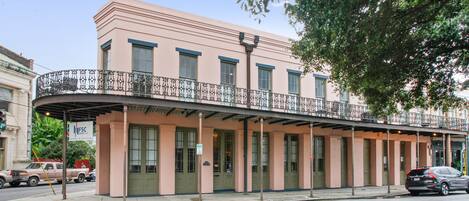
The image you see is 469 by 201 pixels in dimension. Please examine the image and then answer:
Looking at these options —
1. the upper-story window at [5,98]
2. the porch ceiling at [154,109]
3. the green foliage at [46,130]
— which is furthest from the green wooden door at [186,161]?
the green foliage at [46,130]

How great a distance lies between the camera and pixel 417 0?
1050 centimetres

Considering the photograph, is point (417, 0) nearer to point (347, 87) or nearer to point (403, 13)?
point (403, 13)

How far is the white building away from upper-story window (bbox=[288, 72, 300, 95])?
22054 millimetres

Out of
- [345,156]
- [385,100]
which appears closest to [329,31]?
[385,100]

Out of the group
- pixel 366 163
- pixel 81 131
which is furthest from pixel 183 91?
pixel 366 163

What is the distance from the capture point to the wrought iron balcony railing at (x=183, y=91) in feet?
62.8

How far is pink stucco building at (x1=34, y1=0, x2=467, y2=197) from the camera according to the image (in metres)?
20.0

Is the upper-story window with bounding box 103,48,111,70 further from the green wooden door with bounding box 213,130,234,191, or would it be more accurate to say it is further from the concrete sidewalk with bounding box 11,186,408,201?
the green wooden door with bounding box 213,130,234,191

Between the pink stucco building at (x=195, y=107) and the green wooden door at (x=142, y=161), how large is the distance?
4 centimetres

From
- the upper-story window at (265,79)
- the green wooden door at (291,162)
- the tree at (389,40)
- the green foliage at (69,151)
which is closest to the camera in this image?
the tree at (389,40)

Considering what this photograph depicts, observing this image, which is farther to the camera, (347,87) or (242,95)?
(242,95)

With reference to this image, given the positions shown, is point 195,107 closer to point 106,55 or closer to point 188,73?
point 188,73

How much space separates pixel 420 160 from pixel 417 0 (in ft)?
89.9

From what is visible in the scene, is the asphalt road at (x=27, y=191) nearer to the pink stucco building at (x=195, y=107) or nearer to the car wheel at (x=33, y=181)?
the car wheel at (x=33, y=181)
